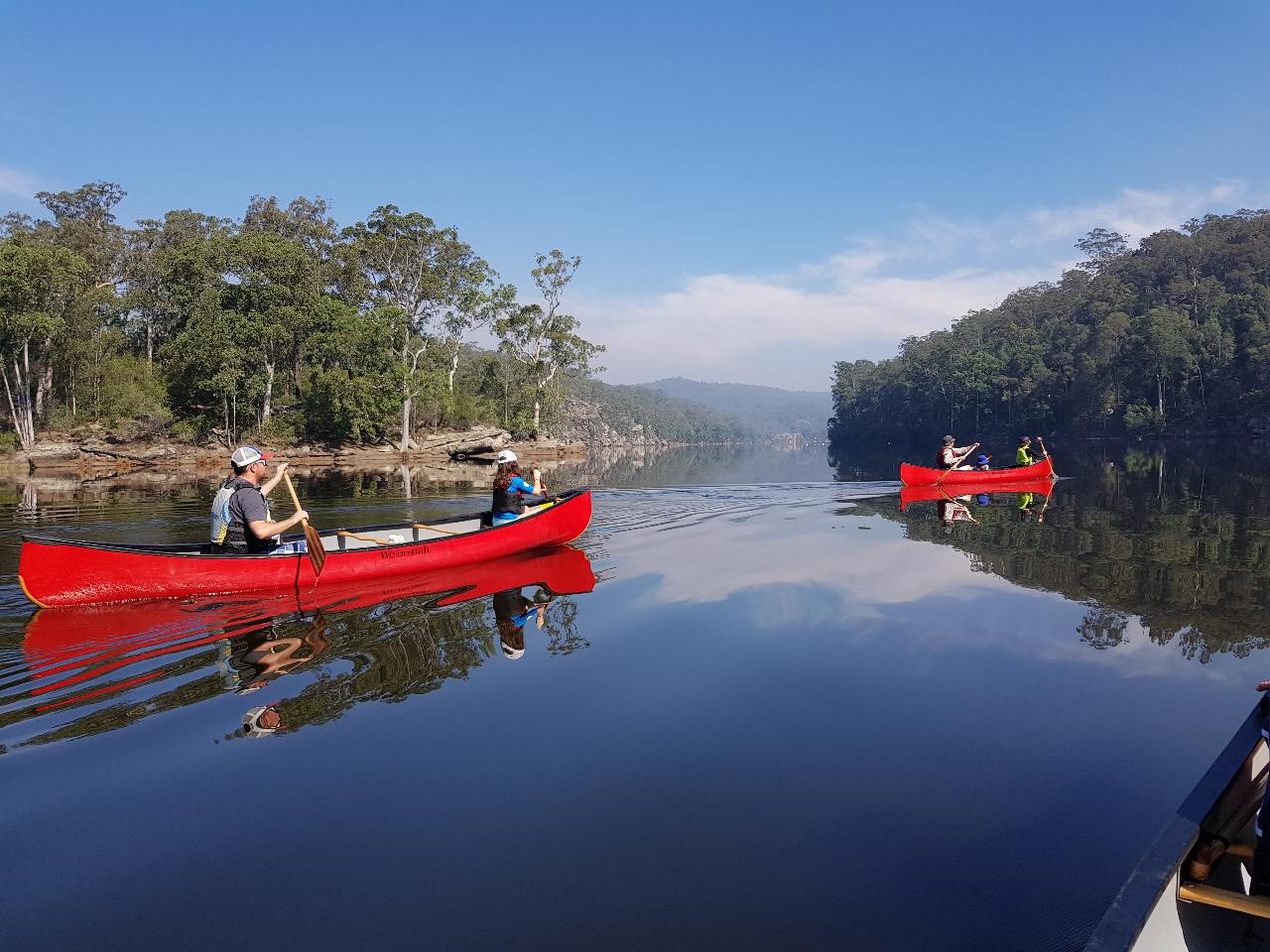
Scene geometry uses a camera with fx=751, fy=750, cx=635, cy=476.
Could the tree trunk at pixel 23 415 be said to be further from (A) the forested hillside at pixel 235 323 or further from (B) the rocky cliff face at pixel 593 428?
A: (B) the rocky cliff face at pixel 593 428

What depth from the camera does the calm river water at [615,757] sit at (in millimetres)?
3471

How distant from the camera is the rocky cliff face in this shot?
390 feet

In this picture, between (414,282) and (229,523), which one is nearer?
(229,523)

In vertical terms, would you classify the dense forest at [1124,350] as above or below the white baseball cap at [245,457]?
above

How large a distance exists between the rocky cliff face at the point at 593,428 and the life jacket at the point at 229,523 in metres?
95.1

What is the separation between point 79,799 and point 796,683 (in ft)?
16.8

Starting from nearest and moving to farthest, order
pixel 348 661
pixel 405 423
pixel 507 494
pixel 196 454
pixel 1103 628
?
pixel 348 661, pixel 1103 628, pixel 507 494, pixel 196 454, pixel 405 423

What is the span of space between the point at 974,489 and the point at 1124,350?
156ft

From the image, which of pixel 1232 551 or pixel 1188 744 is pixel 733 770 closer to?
pixel 1188 744

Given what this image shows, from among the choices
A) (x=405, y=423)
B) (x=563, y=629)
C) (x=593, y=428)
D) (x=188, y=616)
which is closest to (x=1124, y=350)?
(x=405, y=423)

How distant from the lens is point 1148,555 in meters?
12.2

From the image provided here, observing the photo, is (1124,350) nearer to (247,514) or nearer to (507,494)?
(507,494)

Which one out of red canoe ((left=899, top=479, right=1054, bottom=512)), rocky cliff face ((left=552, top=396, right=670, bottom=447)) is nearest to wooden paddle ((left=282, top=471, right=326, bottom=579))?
red canoe ((left=899, top=479, right=1054, bottom=512))

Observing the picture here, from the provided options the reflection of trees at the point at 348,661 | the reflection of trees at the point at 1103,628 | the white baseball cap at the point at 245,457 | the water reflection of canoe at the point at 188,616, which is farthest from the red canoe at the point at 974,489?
the white baseball cap at the point at 245,457
